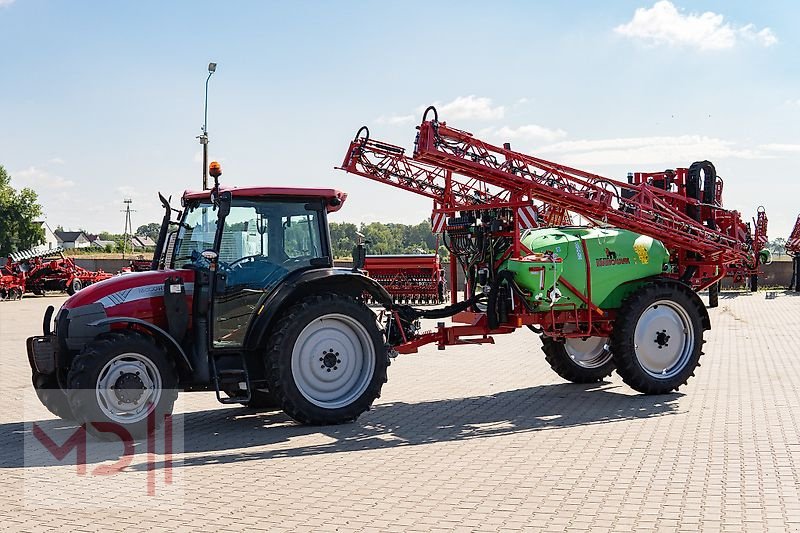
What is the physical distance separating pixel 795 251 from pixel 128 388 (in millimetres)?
37455

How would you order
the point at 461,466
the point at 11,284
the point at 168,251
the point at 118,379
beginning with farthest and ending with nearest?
the point at 11,284
the point at 168,251
the point at 118,379
the point at 461,466

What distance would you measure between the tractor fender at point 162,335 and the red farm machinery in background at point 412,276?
68.8 feet

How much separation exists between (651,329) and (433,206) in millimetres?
3189

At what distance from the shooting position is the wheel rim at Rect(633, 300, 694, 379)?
11.0m

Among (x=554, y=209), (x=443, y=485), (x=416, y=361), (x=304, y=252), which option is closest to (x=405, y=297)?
(x=416, y=361)

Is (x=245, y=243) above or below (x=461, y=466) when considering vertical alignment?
above

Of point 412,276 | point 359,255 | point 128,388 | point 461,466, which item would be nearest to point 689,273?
point 359,255

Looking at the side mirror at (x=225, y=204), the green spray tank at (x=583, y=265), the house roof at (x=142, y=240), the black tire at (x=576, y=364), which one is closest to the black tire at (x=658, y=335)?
the green spray tank at (x=583, y=265)

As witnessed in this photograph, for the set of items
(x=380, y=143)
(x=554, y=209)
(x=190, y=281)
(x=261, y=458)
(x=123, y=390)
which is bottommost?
(x=261, y=458)

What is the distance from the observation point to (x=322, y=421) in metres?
9.03

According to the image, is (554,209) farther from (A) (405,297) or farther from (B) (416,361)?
(A) (405,297)

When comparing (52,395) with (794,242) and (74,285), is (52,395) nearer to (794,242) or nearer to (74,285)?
(74,285)

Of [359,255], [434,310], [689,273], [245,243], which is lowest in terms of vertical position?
[434,310]

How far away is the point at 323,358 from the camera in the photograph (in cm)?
912
